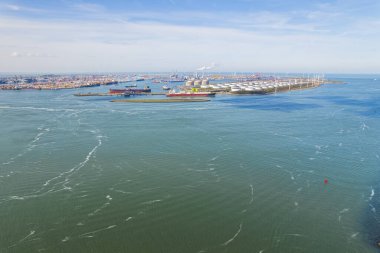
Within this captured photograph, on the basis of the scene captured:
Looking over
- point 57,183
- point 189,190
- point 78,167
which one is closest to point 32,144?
point 78,167

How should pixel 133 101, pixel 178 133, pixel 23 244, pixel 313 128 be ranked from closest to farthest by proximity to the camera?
pixel 23 244
pixel 178 133
pixel 313 128
pixel 133 101

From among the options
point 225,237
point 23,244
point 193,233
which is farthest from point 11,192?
point 225,237

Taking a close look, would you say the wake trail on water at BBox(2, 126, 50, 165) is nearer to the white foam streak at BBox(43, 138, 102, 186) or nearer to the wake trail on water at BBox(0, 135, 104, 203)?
the white foam streak at BBox(43, 138, 102, 186)

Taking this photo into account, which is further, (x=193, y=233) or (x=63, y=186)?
(x=63, y=186)

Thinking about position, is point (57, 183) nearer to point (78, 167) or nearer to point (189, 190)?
point (78, 167)

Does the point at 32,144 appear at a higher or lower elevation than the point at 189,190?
higher

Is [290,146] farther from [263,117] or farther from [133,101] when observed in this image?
[133,101]

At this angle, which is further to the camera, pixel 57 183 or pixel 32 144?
pixel 32 144

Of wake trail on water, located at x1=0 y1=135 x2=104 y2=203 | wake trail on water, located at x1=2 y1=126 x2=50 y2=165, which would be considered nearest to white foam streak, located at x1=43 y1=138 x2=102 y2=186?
wake trail on water, located at x1=0 y1=135 x2=104 y2=203

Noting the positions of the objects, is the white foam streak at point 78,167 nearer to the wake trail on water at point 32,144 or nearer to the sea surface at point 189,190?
the sea surface at point 189,190
